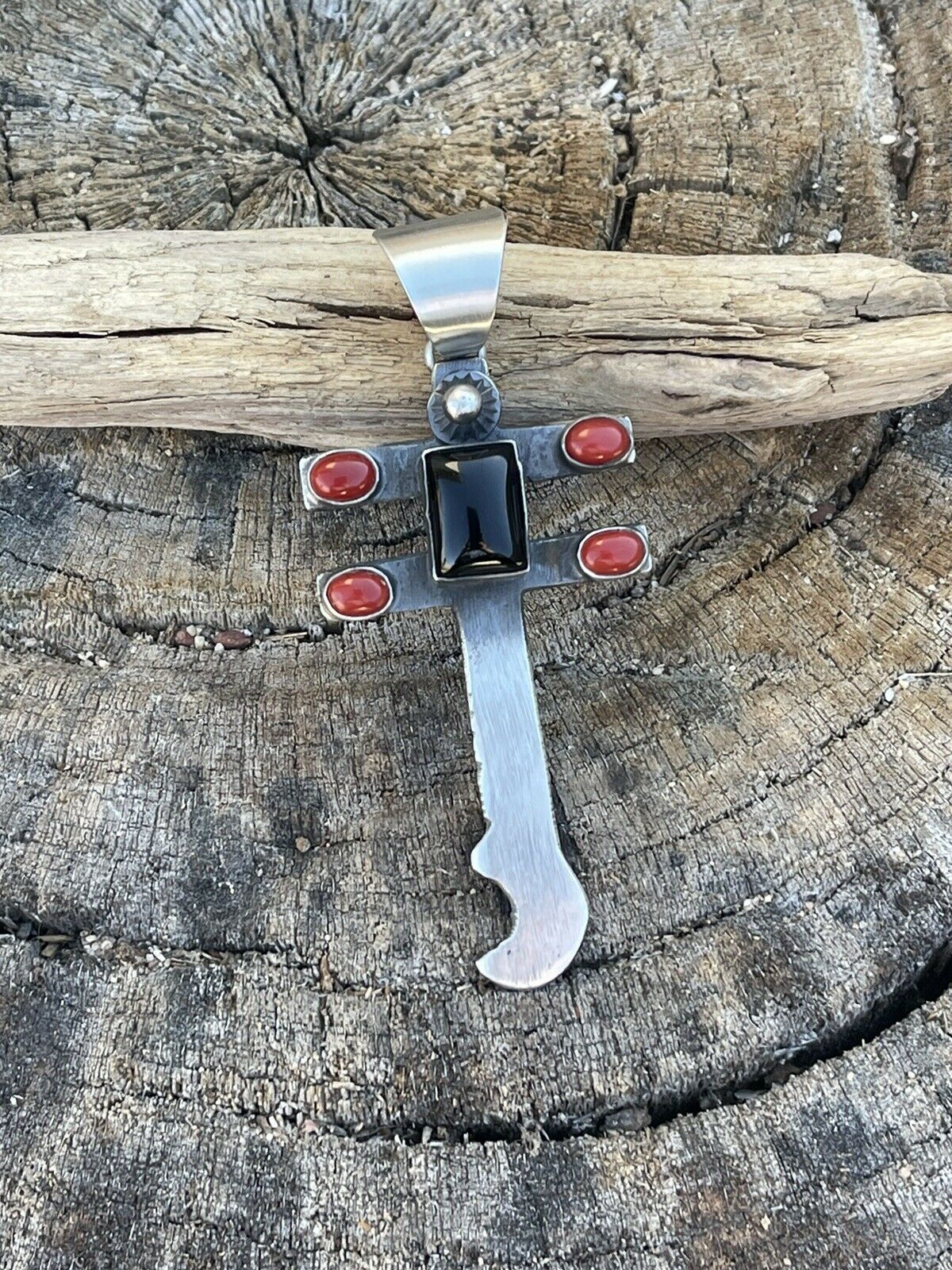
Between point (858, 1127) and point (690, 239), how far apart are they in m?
1.50

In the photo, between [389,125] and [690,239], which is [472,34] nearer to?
[389,125]

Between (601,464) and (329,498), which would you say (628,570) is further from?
(329,498)

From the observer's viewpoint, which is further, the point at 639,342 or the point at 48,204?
the point at 48,204

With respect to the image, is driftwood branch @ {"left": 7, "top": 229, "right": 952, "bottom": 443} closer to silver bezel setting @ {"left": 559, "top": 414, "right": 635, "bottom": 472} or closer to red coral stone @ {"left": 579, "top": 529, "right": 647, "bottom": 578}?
silver bezel setting @ {"left": 559, "top": 414, "right": 635, "bottom": 472}

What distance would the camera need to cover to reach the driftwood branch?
5.48 ft

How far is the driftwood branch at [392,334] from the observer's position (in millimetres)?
1670

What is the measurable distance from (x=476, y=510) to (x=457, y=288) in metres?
0.35

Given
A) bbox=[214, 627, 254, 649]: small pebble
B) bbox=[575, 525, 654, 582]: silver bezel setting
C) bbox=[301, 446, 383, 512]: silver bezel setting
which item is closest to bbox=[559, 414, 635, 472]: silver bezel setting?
bbox=[575, 525, 654, 582]: silver bezel setting

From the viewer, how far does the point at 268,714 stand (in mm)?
1642

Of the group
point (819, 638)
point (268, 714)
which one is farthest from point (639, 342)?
point (268, 714)

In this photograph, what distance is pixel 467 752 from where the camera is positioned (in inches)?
65.2

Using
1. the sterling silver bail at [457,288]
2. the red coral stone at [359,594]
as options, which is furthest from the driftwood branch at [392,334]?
the red coral stone at [359,594]

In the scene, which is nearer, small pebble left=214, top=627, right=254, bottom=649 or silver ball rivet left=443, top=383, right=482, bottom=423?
silver ball rivet left=443, top=383, right=482, bottom=423

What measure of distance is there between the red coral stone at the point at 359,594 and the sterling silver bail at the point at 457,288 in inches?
11.3
